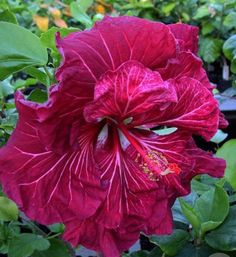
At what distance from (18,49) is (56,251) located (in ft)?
0.90

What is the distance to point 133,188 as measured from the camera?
22.3 inches

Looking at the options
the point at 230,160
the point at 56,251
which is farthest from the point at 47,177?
the point at 230,160

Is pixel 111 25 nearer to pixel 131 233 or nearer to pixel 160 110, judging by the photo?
pixel 160 110

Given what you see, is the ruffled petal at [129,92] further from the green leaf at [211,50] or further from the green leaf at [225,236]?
the green leaf at [211,50]

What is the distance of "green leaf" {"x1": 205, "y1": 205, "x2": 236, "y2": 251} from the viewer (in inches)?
24.4

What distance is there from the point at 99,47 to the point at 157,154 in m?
0.15

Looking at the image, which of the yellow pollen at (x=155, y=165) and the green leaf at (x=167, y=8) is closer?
the yellow pollen at (x=155, y=165)

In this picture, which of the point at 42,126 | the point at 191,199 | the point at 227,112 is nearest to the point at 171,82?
the point at 42,126

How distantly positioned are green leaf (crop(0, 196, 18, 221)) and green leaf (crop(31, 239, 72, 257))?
72 millimetres

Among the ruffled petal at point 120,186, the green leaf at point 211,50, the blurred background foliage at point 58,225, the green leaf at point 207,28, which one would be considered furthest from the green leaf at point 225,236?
the green leaf at point 207,28

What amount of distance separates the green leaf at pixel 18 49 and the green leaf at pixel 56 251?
0.24m

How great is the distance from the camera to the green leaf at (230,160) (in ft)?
2.43

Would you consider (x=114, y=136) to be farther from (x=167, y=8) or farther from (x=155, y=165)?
(x=167, y=8)

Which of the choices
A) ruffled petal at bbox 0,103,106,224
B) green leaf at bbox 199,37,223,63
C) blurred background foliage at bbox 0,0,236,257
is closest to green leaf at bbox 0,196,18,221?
blurred background foliage at bbox 0,0,236,257
